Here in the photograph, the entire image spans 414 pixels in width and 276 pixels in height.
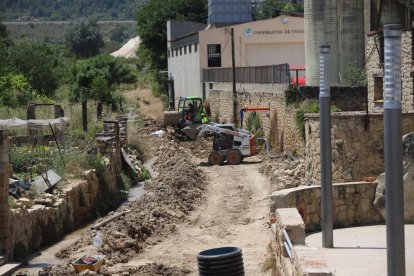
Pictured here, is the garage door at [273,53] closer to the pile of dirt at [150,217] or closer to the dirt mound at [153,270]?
the pile of dirt at [150,217]

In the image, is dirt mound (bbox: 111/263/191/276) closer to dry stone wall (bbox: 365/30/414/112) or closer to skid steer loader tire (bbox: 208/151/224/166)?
dry stone wall (bbox: 365/30/414/112)

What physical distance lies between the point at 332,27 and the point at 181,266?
719 inches

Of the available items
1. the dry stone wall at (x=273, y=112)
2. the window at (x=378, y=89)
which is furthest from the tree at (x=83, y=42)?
the window at (x=378, y=89)

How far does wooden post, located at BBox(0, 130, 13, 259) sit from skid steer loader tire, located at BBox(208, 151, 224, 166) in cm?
1692

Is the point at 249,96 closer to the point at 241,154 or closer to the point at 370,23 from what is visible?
the point at 241,154

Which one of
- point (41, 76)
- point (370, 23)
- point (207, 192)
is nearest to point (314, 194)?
point (207, 192)

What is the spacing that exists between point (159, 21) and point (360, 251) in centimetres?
6375

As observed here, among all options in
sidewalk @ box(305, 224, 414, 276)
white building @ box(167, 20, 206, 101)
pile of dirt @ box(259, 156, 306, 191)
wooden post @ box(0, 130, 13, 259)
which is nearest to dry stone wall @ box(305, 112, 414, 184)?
pile of dirt @ box(259, 156, 306, 191)

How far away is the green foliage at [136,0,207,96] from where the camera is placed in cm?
7531

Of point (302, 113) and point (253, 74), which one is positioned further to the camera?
point (253, 74)

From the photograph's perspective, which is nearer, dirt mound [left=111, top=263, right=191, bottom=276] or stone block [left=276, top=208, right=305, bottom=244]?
stone block [left=276, top=208, right=305, bottom=244]

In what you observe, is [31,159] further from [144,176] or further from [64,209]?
[144,176]

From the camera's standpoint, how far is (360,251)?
13484 mm

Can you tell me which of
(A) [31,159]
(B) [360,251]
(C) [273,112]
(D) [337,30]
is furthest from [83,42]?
(B) [360,251]
